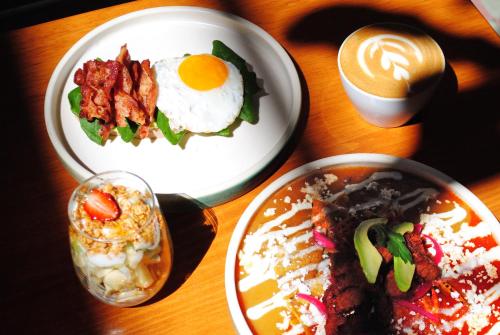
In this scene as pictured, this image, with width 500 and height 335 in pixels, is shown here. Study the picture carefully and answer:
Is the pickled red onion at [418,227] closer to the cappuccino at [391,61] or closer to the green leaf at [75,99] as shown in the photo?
the cappuccino at [391,61]

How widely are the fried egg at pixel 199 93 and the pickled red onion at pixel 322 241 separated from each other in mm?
474

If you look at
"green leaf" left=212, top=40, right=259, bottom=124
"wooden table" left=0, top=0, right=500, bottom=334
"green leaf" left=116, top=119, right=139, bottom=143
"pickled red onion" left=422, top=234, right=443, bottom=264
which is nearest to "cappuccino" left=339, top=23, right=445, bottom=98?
"wooden table" left=0, top=0, right=500, bottom=334

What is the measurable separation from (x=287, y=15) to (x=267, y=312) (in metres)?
1.21

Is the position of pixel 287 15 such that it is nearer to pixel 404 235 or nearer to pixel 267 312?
pixel 404 235

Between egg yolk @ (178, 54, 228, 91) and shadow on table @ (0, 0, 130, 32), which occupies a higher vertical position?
egg yolk @ (178, 54, 228, 91)

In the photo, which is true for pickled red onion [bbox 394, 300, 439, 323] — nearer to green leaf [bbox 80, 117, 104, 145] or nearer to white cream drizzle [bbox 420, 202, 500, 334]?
white cream drizzle [bbox 420, 202, 500, 334]

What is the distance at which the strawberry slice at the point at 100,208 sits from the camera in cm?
154

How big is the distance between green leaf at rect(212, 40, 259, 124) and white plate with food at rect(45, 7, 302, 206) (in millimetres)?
22

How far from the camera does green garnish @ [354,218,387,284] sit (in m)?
1.60

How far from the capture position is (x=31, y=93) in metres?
2.16

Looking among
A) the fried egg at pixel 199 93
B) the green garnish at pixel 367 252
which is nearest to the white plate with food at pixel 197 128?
the fried egg at pixel 199 93

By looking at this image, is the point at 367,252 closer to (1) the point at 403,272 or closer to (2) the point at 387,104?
(1) the point at 403,272

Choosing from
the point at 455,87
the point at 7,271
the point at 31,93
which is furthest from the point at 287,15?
the point at 7,271

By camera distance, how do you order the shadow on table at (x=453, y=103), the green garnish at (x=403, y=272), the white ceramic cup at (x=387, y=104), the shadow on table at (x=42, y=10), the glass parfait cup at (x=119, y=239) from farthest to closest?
the shadow on table at (x=42, y=10) < the shadow on table at (x=453, y=103) < the white ceramic cup at (x=387, y=104) < the green garnish at (x=403, y=272) < the glass parfait cup at (x=119, y=239)
